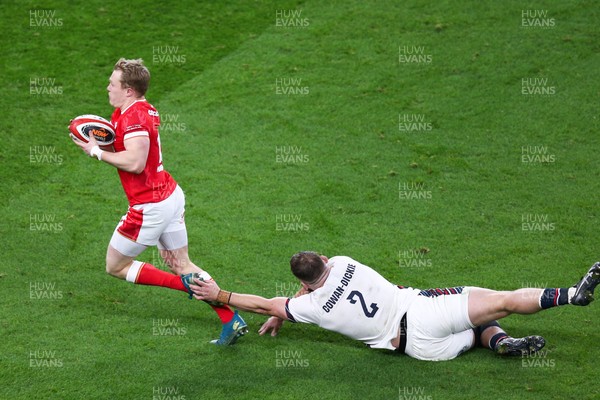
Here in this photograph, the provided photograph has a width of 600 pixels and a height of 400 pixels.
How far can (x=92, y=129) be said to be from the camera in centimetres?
691

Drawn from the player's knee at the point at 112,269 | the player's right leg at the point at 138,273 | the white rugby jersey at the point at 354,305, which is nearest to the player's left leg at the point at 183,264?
the player's right leg at the point at 138,273

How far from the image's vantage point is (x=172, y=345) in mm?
7246

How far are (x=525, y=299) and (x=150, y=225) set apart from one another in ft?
9.78

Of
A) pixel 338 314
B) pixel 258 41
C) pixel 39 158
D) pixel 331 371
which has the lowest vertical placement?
pixel 331 371

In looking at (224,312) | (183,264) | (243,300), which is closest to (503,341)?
(243,300)

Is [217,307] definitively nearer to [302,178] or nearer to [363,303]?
[363,303]

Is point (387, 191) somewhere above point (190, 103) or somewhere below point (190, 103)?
below

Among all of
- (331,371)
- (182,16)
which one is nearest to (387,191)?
(331,371)

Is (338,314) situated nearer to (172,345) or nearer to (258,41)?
(172,345)

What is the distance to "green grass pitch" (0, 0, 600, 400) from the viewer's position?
6941 mm

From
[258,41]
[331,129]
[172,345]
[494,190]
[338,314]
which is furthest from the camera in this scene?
[258,41]

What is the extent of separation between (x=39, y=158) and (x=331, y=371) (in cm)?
494

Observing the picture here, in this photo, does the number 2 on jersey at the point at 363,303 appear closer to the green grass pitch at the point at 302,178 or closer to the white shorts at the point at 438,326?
the white shorts at the point at 438,326

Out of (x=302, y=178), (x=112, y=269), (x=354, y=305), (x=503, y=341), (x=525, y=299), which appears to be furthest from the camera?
(x=302, y=178)
